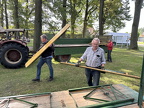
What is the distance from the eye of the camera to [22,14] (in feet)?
52.7

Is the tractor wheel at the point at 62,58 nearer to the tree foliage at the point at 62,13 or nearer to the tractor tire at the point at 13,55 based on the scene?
the tractor tire at the point at 13,55

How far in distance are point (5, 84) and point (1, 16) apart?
22.1m

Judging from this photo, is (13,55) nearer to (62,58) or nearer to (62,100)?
(62,58)

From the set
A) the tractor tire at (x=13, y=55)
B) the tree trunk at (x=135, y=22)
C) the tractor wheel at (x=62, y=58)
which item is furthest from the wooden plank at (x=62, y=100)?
the tree trunk at (x=135, y=22)

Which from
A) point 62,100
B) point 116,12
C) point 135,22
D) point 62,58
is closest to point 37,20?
point 62,58

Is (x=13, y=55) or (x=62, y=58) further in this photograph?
(x=62, y=58)

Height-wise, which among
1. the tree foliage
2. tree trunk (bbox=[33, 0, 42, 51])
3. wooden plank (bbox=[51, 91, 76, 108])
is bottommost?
wooden plank (bbox=[51, 91, 76, 108])

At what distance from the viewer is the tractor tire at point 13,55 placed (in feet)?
19.7

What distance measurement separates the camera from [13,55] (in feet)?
20.6

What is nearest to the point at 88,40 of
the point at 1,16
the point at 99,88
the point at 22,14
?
the point at 99,88

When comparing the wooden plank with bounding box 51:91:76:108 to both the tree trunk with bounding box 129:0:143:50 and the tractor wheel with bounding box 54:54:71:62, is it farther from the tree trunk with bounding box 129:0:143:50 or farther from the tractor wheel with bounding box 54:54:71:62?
the tree trunk with bounding box 129:0:143:50

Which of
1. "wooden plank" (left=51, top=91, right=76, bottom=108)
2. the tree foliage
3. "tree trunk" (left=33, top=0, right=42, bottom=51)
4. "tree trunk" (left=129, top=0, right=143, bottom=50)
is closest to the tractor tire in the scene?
"tree trunk" (left=33, top=0, right=42, bottom=51)

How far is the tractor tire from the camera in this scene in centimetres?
602

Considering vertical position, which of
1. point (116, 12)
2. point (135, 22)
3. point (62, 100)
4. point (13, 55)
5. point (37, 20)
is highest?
point (116, 12)
